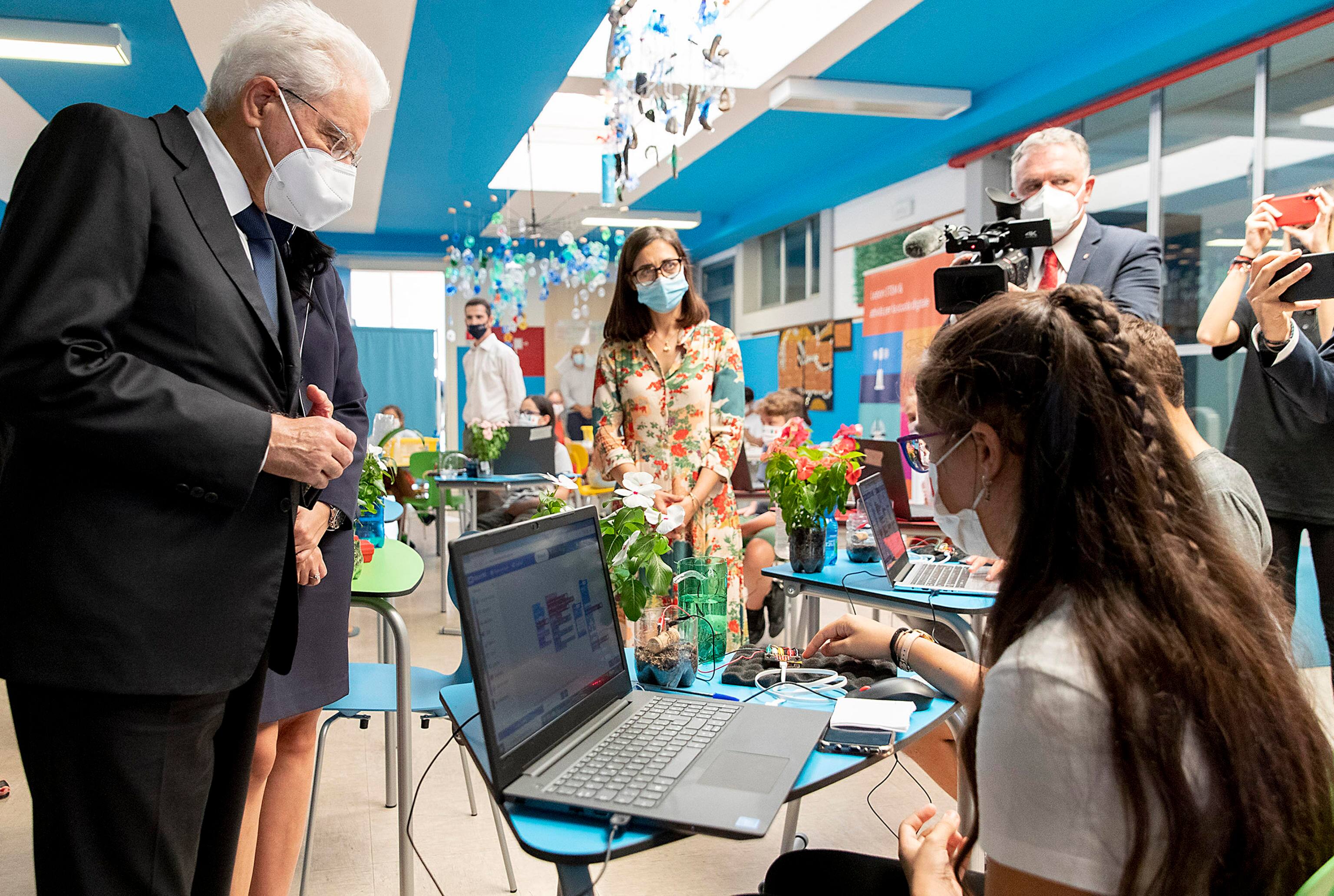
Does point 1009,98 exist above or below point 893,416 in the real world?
above

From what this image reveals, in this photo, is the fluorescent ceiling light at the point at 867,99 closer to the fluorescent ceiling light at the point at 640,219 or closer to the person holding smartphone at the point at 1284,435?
the fluorescent ceiling light at the point at 640,219

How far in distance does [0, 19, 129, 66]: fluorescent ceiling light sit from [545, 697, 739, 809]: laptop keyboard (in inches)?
238

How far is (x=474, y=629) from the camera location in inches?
40.1

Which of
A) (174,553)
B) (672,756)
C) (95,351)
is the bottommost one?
(672,756)

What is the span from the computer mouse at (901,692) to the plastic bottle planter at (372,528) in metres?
1.50

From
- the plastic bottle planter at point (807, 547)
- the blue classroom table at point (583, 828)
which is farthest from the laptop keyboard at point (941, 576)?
the blue classroom table at point (583, 828)

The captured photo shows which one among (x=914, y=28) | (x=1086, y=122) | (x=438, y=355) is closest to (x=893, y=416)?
(x=1086, y=122)

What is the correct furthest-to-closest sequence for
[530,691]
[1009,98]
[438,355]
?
[438,355] < [1009,98] < [530,691]

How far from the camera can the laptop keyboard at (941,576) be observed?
8.00 ft

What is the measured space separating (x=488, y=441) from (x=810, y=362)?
17.4 ft

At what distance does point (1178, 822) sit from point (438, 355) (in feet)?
43.5

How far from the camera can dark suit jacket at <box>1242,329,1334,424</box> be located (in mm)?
2393

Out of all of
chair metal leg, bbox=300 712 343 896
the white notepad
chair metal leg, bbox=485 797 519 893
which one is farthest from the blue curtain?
the white notepad

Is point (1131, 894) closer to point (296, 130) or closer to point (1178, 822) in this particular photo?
point (1178, 822)
